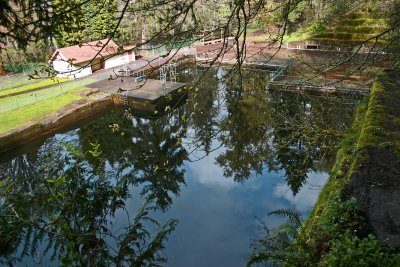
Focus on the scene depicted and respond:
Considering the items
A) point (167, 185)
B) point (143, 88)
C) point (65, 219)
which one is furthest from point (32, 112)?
point (65, 219)

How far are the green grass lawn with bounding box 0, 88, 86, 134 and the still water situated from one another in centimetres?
180

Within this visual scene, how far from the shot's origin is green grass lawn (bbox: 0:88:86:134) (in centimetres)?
1938

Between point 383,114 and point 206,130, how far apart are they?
13.7m

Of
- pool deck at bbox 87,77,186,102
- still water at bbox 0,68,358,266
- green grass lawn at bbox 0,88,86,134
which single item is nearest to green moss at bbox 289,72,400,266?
still water at bbox 0,68,358,266

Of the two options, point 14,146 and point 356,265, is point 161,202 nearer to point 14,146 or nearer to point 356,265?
point 14,146

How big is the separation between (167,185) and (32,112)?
36.8 ft

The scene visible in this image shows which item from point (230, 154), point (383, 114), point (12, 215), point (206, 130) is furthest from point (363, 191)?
point (206, 130)

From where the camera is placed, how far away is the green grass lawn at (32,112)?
763 inches

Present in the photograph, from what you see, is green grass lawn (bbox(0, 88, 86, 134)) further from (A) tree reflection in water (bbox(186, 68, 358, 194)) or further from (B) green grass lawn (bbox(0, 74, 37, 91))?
(A) tree reflection in water (bbox(186, 68, 358, 194))

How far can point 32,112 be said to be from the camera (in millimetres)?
21078

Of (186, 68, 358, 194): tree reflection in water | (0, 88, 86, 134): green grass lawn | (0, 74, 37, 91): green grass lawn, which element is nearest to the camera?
(186, 68, 358, 194): tree reflection in water

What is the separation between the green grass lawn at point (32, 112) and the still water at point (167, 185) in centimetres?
180

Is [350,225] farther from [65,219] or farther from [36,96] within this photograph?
[36,96]

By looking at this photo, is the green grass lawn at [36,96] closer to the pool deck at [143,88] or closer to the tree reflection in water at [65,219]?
the pool deck at [143,88]
